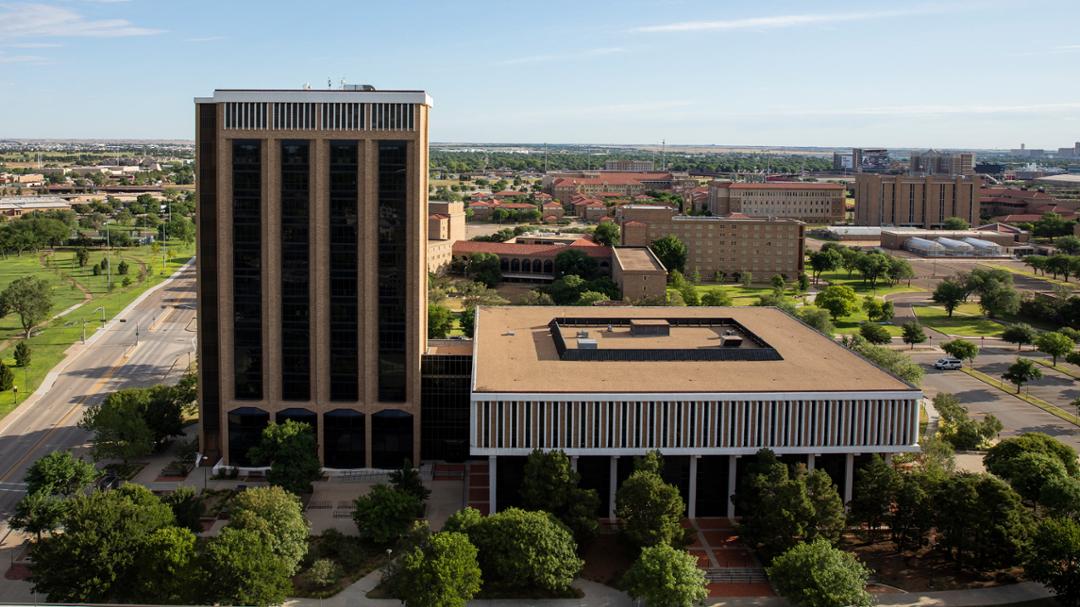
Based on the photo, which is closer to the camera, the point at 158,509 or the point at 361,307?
the point at 158,509

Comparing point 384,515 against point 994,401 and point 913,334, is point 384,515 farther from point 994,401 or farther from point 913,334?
Answer: point 913,334

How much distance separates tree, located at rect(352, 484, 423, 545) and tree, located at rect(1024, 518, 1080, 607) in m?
36.1

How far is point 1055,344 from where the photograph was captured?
110 metres

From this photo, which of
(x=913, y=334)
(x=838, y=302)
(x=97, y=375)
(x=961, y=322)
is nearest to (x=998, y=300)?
(x=961, y=322)

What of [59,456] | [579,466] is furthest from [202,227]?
[579,466]

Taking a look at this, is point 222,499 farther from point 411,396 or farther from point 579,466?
point 579,466

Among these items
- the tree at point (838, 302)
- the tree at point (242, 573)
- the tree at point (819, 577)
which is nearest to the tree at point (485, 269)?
the tree at point (838, 302)

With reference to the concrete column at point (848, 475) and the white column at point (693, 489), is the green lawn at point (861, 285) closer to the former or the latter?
the concrete column at point (848, 475)

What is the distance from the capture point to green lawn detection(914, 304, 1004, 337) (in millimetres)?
135375

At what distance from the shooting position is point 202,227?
71.4 meters

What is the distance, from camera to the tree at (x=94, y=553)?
51.2 m

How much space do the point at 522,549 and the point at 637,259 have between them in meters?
109

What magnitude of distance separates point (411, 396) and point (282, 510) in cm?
1848

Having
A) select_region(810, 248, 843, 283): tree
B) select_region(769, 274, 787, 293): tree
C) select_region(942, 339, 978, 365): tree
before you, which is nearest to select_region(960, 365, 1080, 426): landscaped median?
select_region(942, 339, 978, 365): tree
